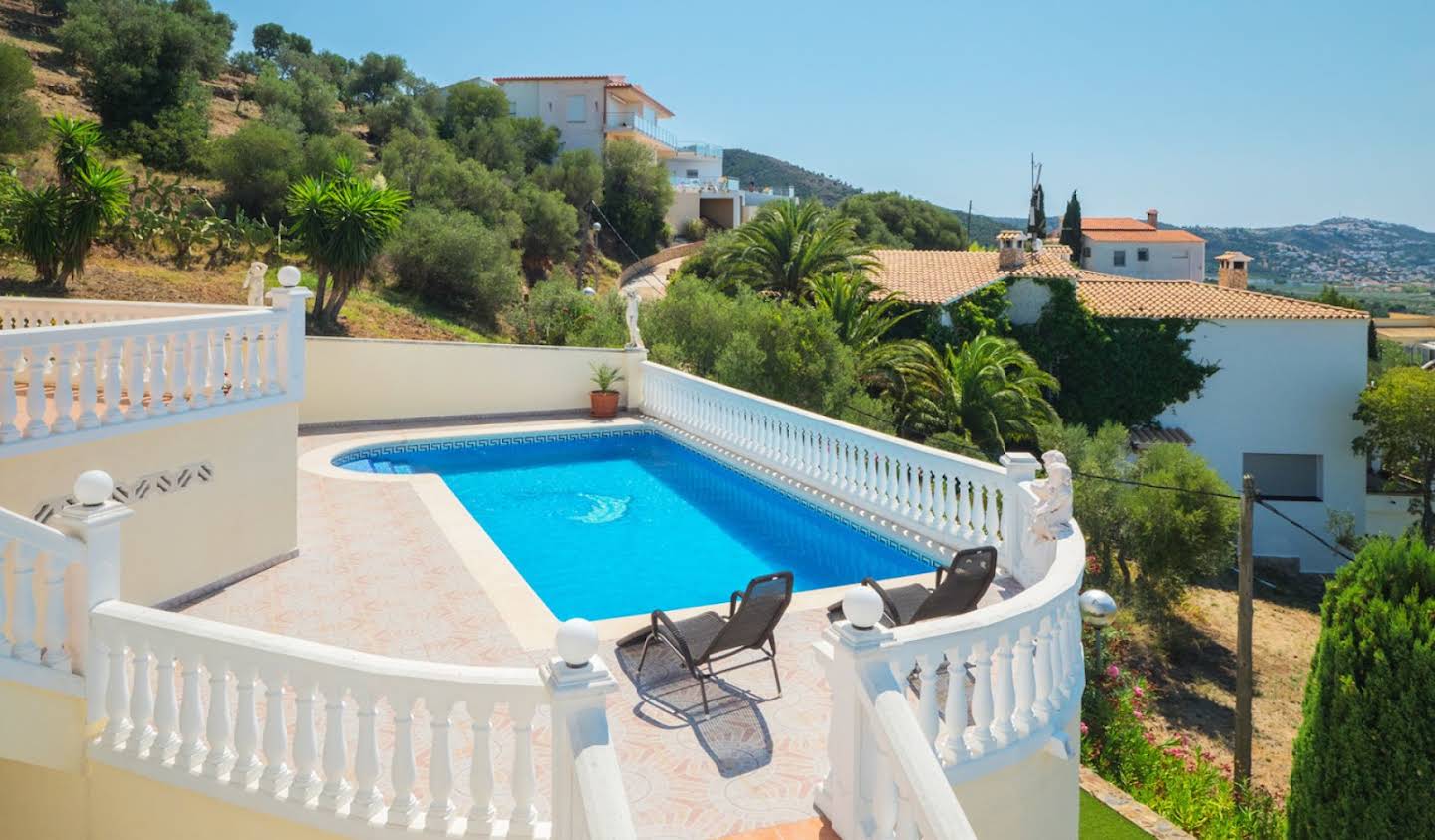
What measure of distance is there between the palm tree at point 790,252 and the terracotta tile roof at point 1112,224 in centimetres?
4589

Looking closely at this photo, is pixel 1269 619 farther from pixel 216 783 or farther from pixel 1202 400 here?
pixel 216 783

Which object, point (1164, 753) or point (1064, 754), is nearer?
point (1064, 754)

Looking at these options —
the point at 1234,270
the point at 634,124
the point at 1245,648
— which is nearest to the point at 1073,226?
the point at 1234,270

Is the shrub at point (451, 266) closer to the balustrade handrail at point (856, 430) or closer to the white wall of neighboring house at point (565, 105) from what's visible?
the balustrade handrail at point (856, 430)

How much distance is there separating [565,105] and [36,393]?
54.1m

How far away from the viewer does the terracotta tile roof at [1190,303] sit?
30188mm

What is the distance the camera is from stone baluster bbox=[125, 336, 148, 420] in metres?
6.93

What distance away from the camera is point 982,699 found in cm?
498

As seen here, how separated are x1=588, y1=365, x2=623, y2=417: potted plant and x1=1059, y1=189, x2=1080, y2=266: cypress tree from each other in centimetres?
4690

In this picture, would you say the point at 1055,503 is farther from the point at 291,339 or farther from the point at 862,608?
the point at 291,339

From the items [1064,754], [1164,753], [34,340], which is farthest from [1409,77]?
[34,340]

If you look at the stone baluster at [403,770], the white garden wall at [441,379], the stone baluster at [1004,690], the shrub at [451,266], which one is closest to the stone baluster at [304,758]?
the stone baluster at [403,770]

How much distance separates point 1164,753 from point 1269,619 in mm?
15940

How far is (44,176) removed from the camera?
2366 centimetres
